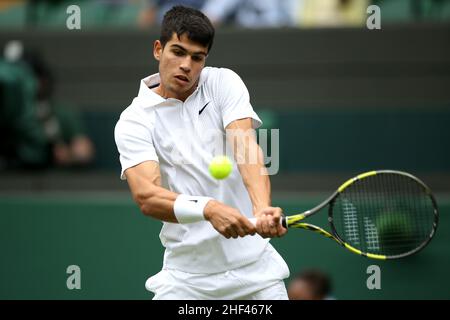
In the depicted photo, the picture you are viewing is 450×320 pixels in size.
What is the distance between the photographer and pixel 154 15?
7.86 meters

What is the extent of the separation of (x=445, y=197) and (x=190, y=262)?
9.90 feet

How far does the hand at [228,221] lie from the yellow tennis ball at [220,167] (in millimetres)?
119

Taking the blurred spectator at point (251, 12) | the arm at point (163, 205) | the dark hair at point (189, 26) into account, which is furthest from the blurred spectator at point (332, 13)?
the arm at point (163, 205)

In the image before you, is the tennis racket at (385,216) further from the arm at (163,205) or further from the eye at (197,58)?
the eye at (197,58)

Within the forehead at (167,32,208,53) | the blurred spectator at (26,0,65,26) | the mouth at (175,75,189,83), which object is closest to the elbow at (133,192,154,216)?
the mouth at (175,75,189,83)

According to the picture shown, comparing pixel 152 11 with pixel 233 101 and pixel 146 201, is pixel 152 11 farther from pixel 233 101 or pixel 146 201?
pixel 146 201

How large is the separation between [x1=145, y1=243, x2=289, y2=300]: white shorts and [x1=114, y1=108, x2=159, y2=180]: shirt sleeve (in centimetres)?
55

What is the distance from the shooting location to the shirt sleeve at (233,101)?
414 centimetres

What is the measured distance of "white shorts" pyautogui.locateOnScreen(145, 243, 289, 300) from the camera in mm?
4164

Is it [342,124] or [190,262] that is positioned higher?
[342,124]

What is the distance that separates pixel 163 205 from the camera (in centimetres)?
393

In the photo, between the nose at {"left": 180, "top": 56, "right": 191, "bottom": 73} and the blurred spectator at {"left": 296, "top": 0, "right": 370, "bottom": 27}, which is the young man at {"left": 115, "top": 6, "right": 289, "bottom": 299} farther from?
the blurred spectator at {"left": 296, "top": 0, "right": 370, "bottom": 27}
